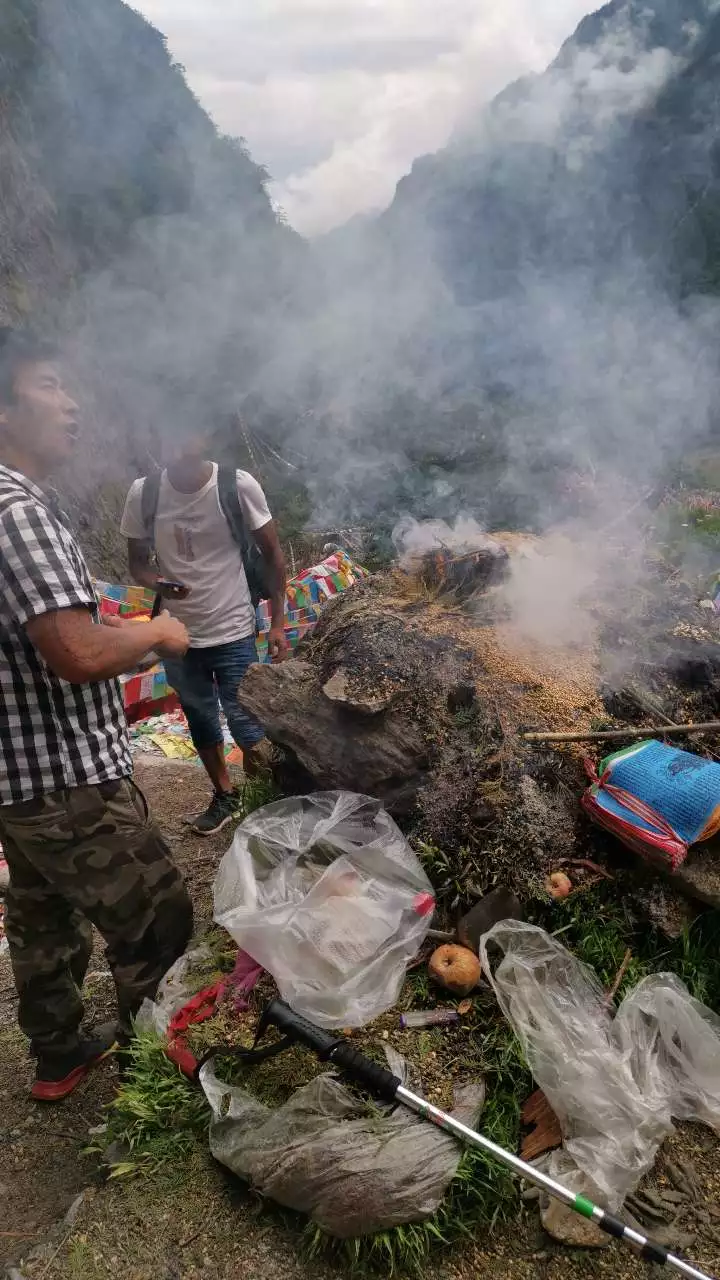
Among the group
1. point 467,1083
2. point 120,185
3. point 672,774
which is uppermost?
point 120,185

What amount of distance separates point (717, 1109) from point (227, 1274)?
1465mm

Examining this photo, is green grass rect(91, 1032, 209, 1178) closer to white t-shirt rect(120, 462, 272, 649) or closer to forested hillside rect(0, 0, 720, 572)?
white t-shirt rect(120, 462, 272, 649)

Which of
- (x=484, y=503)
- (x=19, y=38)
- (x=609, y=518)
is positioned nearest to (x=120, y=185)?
(x=19, y=38)

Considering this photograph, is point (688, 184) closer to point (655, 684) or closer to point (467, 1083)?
point (655, 684)

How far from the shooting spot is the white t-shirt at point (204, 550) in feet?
11.7

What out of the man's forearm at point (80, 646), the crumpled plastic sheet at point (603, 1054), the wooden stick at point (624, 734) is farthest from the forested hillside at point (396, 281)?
the crumpled plastic sheet at point (603, 1054)

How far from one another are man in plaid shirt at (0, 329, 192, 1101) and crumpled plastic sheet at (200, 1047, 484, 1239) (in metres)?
0.69

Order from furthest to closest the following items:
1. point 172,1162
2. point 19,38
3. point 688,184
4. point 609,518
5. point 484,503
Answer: point 688,184
point 19,38
point 484,503
point 609,518
point 172,1162

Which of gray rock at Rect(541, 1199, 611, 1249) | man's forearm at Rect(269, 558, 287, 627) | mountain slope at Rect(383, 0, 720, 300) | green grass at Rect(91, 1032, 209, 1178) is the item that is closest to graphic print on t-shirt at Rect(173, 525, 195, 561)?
man's forearm at Rect(269, 558, 287, 627)

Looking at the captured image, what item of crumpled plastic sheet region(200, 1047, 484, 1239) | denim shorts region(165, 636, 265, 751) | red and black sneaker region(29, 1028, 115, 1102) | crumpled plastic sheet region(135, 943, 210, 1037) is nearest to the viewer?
crumpled plastic sheet region(200, 1047, 484, 1239)

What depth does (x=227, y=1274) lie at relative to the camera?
1801mm

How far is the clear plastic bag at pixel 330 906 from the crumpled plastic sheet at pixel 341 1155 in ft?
0.85

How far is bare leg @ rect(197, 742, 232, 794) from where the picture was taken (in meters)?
4.04

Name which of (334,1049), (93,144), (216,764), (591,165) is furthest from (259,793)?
(591,165)
